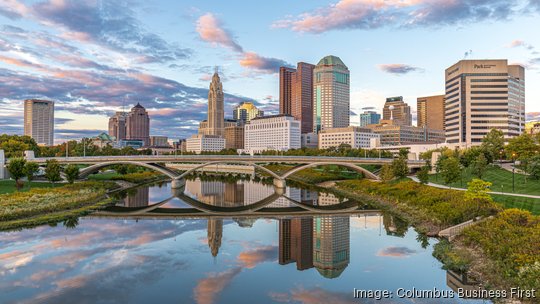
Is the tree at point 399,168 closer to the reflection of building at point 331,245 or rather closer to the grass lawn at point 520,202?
the grass lawn at point 520,202

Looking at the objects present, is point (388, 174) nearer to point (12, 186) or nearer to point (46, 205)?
point (46, 205)

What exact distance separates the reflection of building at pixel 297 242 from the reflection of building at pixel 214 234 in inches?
219

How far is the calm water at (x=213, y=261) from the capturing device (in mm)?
22969

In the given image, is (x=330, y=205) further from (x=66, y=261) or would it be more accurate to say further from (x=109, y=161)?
(x=109, y=161)

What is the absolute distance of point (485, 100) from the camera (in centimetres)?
12669

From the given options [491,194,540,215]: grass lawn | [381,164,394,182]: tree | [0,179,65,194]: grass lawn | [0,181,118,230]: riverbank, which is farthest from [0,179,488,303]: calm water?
[381,164,394,182]: tree

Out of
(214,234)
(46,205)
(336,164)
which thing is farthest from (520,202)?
(46,205)

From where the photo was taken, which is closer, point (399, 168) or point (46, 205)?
point (46, 205)

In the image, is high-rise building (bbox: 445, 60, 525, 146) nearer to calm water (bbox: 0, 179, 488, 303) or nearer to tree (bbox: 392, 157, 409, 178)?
tree (bbox: 392, 157, 409, 178)

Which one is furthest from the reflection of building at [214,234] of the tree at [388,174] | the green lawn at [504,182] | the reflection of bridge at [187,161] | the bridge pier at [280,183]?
the bridge pier at [280,183]

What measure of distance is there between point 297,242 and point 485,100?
376 ft

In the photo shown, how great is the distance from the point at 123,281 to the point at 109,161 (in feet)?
186

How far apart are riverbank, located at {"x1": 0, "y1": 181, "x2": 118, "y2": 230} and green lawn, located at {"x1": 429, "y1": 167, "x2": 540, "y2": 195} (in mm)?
52741

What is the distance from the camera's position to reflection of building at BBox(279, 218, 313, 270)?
101 feet
